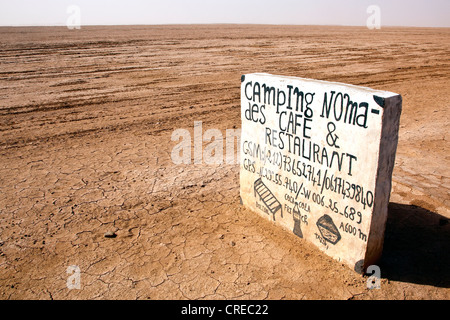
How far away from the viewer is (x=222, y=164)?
5.44m

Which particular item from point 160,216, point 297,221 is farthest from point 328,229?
point 160,216

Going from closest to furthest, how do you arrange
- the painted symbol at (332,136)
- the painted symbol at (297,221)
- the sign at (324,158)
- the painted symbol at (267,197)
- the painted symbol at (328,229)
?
the sign at (324,158), the painted symbol at (332,136), the painted symbol at (328,229), the painted symbol at (297,221), the painted symbol at (267,197)

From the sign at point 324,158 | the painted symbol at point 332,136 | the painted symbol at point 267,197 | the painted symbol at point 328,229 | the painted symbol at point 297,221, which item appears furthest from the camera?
the painted symbol at point 267,197

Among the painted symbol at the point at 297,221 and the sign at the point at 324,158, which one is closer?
the sign at the point at 324,158

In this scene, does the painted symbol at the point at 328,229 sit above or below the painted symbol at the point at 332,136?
below

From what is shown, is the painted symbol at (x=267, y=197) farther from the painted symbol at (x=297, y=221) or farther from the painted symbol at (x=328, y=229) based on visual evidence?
the painted symbol at (x=328, y=229)

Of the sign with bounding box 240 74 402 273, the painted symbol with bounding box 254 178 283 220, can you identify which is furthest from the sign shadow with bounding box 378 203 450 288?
the painted symbol with bounding box 254 178 283 220

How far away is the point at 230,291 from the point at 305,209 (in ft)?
3.41

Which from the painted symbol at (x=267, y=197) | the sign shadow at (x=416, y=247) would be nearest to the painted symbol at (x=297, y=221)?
the painted symbol at (x=267, y=197)

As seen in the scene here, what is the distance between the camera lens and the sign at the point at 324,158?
8.80ft

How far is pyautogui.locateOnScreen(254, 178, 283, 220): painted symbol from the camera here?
370cm

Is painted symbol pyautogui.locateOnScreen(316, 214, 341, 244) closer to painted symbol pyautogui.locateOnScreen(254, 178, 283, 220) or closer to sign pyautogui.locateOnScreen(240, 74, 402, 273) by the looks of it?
sign pyautogui.locateOnScreen(240, 74, 402, 273)
